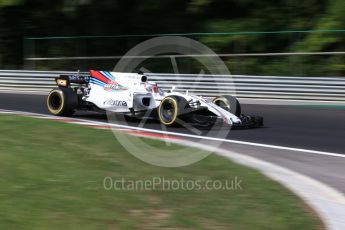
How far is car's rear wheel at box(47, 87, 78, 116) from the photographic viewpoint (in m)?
12.3

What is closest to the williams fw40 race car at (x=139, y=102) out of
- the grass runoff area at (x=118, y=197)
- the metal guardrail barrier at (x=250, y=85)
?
the grass runoff area at (x=118, y=197)

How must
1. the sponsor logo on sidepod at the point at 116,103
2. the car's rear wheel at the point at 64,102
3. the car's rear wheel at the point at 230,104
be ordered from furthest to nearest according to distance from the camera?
the car's rear wheel at the point at 64,102, the sponsor logo on sidepod at the point at 116,103, the car's rear wheel at the point at 230,104

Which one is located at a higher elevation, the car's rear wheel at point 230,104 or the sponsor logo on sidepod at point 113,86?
the sponsor logo on sidepod at point 113,86

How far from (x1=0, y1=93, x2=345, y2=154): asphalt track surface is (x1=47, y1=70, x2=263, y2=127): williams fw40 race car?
21cm

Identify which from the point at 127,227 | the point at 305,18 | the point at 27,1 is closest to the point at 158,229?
the point at 127,227

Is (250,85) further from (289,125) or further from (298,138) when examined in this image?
(298,138)

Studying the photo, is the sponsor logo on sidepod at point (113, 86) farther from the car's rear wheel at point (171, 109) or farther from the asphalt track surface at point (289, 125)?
the car's rear wheel at point (171, 109)

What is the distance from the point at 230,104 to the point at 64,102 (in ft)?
11.4

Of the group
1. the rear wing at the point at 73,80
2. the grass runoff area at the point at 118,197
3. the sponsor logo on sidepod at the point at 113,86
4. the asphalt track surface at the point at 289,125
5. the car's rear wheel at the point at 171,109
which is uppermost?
the rear wing at the point at 73,80

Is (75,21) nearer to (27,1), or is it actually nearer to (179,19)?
(27,1)

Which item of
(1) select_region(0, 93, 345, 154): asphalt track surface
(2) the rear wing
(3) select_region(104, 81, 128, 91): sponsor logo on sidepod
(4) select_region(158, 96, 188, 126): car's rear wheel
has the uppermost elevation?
(2) the rear wing

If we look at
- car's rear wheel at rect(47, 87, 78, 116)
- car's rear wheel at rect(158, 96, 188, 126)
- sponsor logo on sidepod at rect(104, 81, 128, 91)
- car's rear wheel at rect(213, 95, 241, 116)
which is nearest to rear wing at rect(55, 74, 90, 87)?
car's rear wheel at rect(47, 87, 78, 116)

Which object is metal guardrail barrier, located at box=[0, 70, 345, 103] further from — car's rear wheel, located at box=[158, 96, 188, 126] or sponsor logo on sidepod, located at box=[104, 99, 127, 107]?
car's rear wheel, located at box=[158, 96, 188, 126]

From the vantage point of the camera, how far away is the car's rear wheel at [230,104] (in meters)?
11.1
